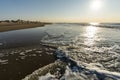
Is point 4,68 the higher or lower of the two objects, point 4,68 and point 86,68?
the lower

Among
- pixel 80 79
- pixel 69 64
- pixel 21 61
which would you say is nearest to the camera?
pixel 80 79

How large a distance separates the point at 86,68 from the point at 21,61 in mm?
4065

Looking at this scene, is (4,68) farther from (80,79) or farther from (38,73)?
(80,79)

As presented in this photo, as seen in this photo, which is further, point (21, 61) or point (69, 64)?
point (21, 61)

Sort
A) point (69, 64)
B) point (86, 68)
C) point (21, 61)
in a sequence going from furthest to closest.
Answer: point (21, 61) → point (69, 64) → point (86, 68)

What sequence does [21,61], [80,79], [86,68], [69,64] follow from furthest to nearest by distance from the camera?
[21,61]
[69,64]
[86,68]
[80,79]

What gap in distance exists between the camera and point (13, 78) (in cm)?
589

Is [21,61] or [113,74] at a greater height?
[113,74]

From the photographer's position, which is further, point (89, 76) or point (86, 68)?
point (86, 68)

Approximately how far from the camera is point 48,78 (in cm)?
590

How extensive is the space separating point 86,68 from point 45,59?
115 inches

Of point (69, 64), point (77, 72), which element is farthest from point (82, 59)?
point (77, 72)

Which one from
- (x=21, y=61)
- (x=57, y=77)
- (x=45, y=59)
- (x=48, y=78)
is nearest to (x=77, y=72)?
(x=57, y=77)

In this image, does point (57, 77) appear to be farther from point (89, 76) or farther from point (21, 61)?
point (21, 61)
